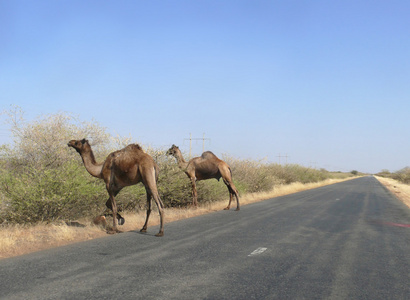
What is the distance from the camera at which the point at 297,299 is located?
14.5 ft

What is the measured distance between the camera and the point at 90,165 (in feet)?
31.3

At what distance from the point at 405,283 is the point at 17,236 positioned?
313 inches

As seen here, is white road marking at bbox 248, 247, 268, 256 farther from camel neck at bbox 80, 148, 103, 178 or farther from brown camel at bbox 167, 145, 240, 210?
brown camel at bbox 167, 145, 240, 210

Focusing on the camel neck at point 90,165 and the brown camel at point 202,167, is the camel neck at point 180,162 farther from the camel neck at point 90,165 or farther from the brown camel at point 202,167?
the camel neck at point 90,165

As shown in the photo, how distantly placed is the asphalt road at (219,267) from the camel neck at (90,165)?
1.85m

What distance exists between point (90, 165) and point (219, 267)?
5.22m

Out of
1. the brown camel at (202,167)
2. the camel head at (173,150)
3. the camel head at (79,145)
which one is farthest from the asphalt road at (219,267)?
the camel head at (173,150)

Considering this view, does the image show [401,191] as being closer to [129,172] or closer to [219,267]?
[129,172]

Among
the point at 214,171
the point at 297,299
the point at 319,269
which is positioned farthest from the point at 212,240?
the point at 214,171

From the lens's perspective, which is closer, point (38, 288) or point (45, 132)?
point (38, 288)

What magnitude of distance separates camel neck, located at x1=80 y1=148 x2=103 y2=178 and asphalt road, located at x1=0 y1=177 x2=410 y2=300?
1.85m

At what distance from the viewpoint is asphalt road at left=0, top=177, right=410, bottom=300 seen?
4.63 meters

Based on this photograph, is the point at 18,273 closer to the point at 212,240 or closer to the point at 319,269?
the point at 212,240

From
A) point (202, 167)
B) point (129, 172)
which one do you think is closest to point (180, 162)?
point (202, 167)
